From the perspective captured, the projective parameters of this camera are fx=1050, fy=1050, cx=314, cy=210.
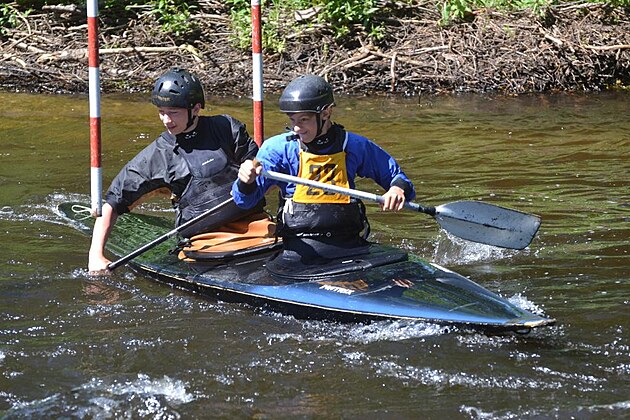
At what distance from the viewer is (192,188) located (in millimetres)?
6250

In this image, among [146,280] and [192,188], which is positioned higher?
[192,188]

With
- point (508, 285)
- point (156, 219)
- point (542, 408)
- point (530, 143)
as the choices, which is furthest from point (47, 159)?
point (542, 408)

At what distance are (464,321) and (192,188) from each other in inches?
78.1

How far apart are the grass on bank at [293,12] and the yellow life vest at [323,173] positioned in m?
8.13

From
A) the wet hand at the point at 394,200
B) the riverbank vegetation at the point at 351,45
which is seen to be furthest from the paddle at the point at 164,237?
the riverbank vegetation at the point at 351,45

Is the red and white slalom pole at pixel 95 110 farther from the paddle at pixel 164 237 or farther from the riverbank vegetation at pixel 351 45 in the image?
the riverbank vegetation at pixel 351 45

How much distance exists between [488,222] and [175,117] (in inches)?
74.9

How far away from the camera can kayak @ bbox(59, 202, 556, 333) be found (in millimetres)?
5121

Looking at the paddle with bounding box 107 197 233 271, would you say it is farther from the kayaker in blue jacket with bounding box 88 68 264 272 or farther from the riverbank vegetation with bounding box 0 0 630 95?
the riverbank vegetation with bounding box 0 0 630 95

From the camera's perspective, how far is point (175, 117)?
612 cm

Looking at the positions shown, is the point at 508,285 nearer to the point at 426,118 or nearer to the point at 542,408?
the point at 542,408

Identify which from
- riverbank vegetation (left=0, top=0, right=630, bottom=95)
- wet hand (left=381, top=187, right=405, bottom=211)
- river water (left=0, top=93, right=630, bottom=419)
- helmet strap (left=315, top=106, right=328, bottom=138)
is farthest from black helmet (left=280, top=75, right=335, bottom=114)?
riverbank vegetation (left=0, top=0, right=630, bottom=95)

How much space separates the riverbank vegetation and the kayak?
7418 mm

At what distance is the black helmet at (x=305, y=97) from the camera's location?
17.3 ft
